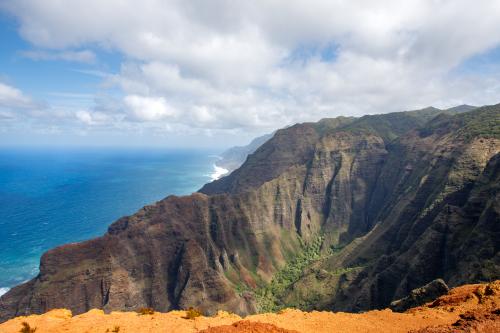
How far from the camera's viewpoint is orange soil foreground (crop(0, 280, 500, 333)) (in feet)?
66.3

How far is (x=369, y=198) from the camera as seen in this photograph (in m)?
152

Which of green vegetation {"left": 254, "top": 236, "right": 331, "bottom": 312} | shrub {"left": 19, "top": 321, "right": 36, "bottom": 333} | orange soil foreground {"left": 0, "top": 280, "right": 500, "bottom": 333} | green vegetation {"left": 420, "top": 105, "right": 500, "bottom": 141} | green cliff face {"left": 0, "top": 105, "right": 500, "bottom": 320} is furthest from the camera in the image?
green vegetation {"left": 420, "top": 105, "right": 500, "bottom": 141}

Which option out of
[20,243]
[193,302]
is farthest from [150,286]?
[20,243]

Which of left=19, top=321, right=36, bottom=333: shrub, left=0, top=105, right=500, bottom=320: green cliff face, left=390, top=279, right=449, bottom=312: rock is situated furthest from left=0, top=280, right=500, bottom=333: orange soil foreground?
left=0, top=105, right=500, bottom=320: green cliff face

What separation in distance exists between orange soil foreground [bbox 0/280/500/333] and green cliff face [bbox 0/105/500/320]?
74.9ft

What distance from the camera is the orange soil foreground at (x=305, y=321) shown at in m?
20.2

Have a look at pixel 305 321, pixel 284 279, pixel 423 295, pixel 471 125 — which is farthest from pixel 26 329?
pixel 471 125

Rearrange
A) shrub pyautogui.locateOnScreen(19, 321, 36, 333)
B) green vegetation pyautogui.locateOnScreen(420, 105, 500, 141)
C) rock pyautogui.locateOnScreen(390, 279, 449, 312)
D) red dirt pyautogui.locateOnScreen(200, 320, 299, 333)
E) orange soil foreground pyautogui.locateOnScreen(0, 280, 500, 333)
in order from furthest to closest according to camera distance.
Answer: green vegetation pyautogui.locateOnScreen(420, 105, 500, 141) < rock pyautogui.locateOnScreen(390, 279, 449, 312) < shrub pyautogui.locateOnScreen(19, 321, 36, 333) < orange soil foreground pyautogui.locateOnScreen(0, 280, 500, 333) < red dirt pyautogui.locateOnScreen(200, 320, 299, 333)

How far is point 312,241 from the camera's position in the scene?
138500 mm

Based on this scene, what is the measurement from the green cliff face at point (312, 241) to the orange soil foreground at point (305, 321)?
22822 mm

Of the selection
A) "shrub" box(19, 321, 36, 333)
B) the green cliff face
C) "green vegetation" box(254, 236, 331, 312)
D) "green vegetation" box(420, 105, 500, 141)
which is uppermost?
"green vegetation" box(420, 105, 500, 141)

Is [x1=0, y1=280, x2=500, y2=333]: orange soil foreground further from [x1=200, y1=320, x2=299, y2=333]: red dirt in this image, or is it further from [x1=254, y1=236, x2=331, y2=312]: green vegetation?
[x1=254, y1=236, x2=331, y2=312]: green vegetation

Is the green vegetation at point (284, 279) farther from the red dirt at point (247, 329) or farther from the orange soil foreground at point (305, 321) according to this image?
the red dirt at point (247, 329)

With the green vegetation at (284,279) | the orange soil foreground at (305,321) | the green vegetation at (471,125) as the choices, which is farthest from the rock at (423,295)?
the green vegetation at (471,125)
